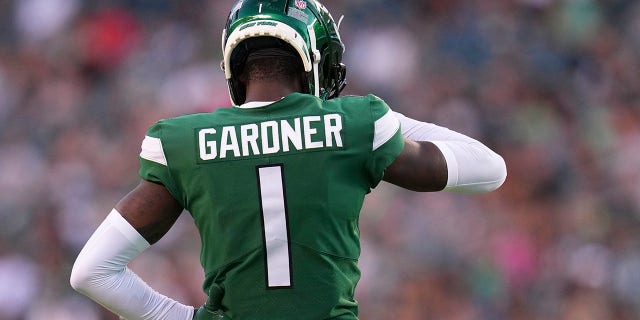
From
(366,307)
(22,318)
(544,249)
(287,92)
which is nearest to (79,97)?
(22,318)

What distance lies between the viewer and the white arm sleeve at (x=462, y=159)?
2.71 metres

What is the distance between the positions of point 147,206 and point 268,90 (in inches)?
15.9

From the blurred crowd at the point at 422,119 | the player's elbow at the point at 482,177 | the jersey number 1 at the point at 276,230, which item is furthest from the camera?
the blurred crowd at the point at 422,119

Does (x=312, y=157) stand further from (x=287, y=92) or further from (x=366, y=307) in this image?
(x=366, y=307)

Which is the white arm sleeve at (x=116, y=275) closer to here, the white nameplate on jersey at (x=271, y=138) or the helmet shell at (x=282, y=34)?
the white nameplate on jersey at (x=271, y=138)

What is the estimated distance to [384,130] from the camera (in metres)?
2.59

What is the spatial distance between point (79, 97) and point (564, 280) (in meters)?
4.30

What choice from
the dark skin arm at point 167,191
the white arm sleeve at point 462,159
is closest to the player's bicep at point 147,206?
the dark skin arm at point 167,191

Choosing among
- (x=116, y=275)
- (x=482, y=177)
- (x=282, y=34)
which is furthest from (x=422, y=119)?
(x=116, y=275)

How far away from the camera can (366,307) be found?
7.18 metres

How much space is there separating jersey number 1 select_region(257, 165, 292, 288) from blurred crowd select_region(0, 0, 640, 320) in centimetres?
458

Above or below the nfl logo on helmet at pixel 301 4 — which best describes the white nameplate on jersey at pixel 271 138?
below

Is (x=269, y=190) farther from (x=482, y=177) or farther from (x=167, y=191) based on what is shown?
(x=482, y=177)

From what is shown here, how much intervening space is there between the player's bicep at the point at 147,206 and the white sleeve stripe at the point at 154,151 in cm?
6
